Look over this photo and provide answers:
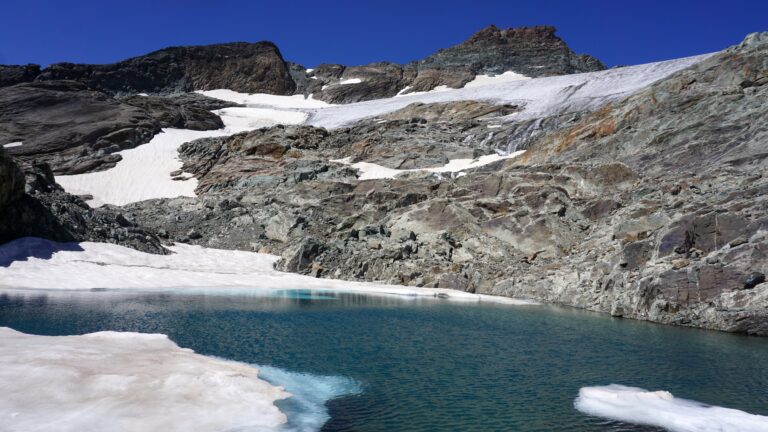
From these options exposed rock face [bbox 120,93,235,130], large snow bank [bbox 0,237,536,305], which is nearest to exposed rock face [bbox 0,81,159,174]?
exposed rock face [bbox 120,93,235,130]

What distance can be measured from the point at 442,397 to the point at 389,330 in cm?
859

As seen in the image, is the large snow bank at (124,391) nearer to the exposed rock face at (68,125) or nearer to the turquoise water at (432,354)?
the turquoise water at (432,354)

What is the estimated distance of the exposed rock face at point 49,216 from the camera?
3403 centimetres

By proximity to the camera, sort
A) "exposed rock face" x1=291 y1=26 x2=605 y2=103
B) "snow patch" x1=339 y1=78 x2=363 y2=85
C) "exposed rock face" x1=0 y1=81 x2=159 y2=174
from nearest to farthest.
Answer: "exposed rock face" x1=0 y1=81 x2=159 y2=174 < "exposed rock face" x1=291 y1=26 x2=605 y2=103 < "snow patch" x1=339 y1=78 x2=363 y2=85

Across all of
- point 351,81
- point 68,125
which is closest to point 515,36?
point 351,81

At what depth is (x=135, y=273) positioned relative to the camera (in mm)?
34344

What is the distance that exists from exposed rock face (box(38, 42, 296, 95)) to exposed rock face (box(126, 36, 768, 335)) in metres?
66.8

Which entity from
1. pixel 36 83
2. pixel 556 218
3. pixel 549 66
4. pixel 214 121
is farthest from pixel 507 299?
pixel 549 66

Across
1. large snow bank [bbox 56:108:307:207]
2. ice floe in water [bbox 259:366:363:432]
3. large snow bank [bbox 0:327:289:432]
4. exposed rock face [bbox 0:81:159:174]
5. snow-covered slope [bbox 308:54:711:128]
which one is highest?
snow-covered slope [bbox 308:54:711:128]

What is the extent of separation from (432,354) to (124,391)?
9677mm

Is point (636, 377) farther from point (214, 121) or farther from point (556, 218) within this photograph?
point (214, 121)

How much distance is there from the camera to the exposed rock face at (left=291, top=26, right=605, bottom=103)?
396 feet

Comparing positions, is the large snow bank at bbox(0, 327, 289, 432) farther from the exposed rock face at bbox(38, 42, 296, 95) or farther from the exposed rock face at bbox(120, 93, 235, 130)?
the exposed rock face at bbox(38, 42, 296, 95)

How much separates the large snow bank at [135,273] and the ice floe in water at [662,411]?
57.3 ft
